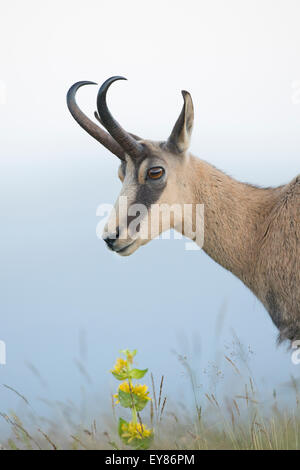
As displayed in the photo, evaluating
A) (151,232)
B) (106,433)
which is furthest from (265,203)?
(106,433)

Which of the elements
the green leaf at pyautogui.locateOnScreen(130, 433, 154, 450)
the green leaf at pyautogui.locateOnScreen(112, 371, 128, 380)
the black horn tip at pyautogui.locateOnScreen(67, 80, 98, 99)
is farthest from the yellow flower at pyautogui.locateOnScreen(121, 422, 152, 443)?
the black horn tip at pyautogui.locateOnScreen(67, 80, 98, 99)

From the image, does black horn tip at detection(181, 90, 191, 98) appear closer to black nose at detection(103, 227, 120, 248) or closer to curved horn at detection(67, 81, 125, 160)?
curved horn at detection(67, 81, 125, 160)

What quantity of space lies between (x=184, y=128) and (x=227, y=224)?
1.32 meters

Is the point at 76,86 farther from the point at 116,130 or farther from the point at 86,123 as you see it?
the point at 116,130

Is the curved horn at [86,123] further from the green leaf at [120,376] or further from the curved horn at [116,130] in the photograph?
the green leaf at [120,376]

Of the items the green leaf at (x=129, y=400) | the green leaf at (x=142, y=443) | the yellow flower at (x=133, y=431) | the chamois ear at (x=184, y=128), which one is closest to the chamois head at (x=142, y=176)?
the chamois ear at (x=184, y=128)

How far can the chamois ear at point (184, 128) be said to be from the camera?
21.0 ft

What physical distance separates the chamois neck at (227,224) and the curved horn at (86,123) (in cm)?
105

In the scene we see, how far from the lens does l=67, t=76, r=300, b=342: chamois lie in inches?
258

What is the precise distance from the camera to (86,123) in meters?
7.11
